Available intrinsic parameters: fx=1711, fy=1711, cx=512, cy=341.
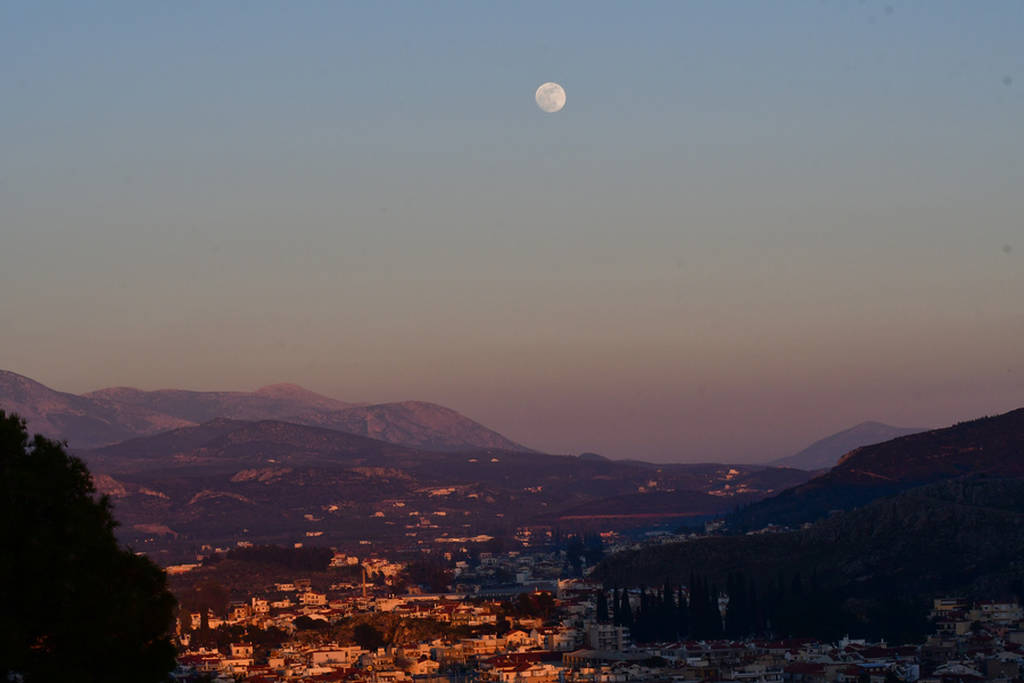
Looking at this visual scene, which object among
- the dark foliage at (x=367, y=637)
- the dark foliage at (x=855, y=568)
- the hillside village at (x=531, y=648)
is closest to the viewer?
the hillside village at (x=531, y=648)

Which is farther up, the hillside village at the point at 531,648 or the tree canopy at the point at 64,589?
the tree canopy at the point at 64,589

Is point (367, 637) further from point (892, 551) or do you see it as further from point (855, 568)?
point (892, 551)

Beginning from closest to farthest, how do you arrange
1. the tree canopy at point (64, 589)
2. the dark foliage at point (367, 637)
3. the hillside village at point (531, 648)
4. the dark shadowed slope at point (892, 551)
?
the tree canopy at point (64, 589) < the hillside village at point (531, 648) < the dark foliage at point (367, 637) < the dark shadowed slope at point (892, 551)

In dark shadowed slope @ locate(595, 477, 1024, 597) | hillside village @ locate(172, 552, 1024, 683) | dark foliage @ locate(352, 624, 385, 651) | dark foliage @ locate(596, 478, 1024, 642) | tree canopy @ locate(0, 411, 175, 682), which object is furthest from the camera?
dark shadowed slope @ locate(595, 477, 1024, 597)

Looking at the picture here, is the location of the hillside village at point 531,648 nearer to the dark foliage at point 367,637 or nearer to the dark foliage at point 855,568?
the dark foliage at point 367,637

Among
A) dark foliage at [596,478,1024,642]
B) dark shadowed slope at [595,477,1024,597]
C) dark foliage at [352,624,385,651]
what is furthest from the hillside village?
dark shadowed slope at [595,477,1024,597]

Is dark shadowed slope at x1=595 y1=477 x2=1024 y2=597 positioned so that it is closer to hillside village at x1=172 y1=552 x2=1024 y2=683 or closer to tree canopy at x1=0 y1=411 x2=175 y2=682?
hillside village at x1=172 y1=552 x2=1024 y2=683

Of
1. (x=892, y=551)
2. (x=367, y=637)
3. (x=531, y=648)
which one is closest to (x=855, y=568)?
(x=892, y=551)

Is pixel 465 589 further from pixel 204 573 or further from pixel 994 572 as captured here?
pixel 994 572

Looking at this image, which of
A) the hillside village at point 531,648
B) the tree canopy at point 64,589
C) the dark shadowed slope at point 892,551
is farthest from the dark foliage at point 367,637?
the tree canopy at point 64,589
